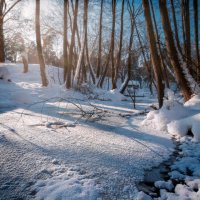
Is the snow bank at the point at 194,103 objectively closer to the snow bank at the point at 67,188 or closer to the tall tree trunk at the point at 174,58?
the tall tree trunk at the point at 174,58

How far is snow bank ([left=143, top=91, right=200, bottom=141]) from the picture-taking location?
3.02 meters

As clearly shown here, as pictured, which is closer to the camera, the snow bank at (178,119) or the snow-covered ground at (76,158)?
the snow-covered ground at (76,158)

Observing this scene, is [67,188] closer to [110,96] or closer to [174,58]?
[174,58]

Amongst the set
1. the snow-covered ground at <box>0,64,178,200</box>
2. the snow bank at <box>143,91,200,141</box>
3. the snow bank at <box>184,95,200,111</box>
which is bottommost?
the snow-covered ground at <box>0,64,178,200</box>

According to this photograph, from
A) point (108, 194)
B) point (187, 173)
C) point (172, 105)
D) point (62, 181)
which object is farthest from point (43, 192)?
point (172, 105)

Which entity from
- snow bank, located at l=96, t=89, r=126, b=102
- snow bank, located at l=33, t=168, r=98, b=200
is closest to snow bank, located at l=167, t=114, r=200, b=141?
snow bank, located at l=33, t=168, r=98, b=200

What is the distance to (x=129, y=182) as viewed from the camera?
1.64 meters

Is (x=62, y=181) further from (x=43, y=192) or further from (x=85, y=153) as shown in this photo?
(x=85, y=153)

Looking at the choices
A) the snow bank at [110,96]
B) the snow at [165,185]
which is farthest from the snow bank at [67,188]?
the snow bank at [110,96]

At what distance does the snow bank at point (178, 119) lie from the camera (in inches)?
119

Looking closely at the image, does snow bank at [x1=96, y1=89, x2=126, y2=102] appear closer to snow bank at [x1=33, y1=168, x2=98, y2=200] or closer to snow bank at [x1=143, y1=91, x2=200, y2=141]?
snow bank at [x1=143, y1=91, x2=200, y2=141]

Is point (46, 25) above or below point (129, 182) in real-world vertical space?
above

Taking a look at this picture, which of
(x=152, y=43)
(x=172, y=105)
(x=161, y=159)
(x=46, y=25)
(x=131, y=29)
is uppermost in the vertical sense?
(x=46, y=25)

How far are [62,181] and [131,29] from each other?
1008cm
